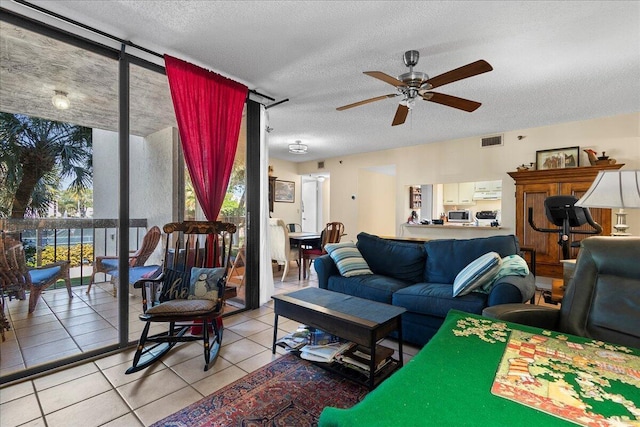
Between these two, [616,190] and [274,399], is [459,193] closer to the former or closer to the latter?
[616,190]

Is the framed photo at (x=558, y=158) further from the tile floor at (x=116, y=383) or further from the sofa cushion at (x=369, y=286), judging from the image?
the tile floor at (x=116, y=383)

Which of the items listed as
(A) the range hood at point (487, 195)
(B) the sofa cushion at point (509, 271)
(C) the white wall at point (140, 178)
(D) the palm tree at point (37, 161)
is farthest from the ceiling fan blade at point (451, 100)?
(A) the range hood at point (487, 195)

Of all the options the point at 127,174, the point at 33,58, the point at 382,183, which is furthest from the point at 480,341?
the point at 382,183

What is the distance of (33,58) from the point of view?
2303mm

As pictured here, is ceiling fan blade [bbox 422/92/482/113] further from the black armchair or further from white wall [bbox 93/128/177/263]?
white wall [bbox 93/128/177/263]

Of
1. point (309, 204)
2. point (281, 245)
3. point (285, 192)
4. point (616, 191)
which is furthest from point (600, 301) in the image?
point (309, 204)

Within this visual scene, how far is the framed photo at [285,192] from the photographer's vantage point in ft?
25.3

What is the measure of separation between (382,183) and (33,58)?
6954 millimetres

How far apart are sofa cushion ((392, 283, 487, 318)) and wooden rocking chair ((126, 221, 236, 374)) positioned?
1557mm

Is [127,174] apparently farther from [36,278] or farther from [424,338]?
[424,338]

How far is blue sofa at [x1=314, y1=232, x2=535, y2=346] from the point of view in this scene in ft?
7.77

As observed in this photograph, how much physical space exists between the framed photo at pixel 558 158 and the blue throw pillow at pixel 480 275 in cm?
328

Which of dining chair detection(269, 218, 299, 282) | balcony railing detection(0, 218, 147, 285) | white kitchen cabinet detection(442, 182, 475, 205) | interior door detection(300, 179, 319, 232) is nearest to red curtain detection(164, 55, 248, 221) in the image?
balcony railing detection(0, 218, 147, 285)

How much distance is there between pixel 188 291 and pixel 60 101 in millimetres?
1843
